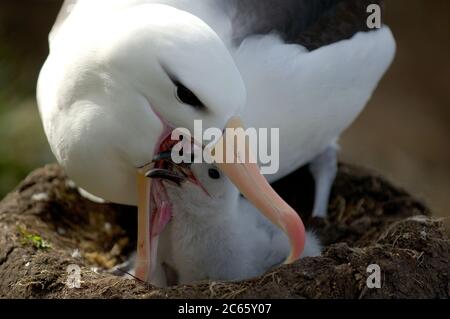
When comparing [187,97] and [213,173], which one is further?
[213,173]

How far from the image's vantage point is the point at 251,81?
3850 millimetres

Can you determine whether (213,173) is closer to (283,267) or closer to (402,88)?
(283,267)

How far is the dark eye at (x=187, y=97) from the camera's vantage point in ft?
10.5

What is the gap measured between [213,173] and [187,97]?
1.48 feet

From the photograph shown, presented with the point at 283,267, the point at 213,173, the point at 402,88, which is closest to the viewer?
the point at 283,267

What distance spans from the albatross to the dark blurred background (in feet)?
10.1

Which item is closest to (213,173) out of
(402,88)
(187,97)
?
(187,97)

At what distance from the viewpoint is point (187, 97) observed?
321 centimetres

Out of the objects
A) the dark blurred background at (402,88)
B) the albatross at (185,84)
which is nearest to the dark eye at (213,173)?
the albatross at (185,84)

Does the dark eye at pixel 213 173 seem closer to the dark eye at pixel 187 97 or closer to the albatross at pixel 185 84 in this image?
the albatross at pixel 185 84

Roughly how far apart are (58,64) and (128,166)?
0.49 meters

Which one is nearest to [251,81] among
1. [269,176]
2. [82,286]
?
[269,176]

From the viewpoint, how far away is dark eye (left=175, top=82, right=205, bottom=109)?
319 centimetres

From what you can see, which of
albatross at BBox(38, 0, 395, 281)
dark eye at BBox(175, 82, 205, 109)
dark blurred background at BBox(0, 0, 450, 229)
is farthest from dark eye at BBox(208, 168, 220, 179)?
dark blurred background at BBox(0, 0, 450, 229)
